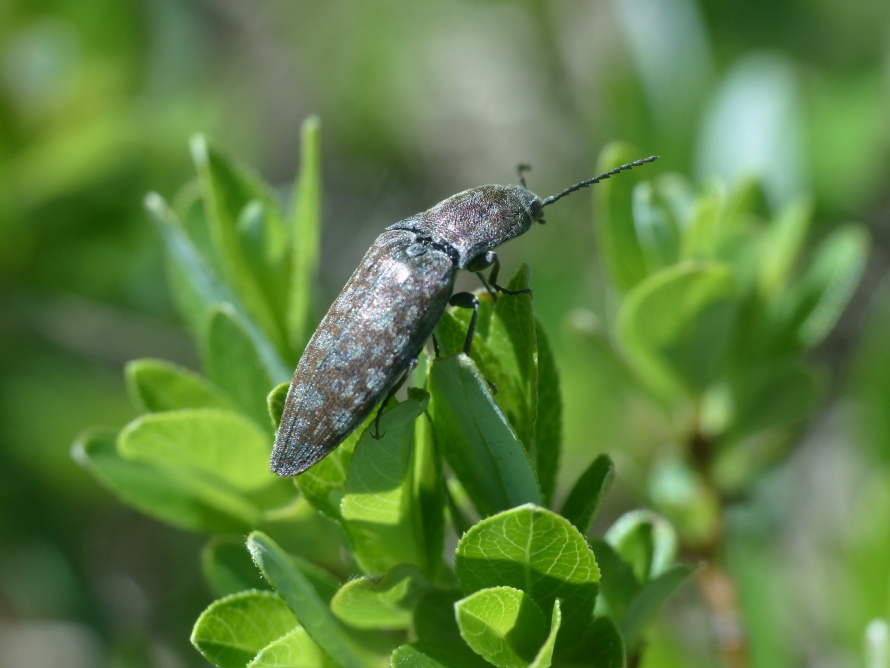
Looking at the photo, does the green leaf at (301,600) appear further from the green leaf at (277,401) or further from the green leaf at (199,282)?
the green leaf at (199,282)

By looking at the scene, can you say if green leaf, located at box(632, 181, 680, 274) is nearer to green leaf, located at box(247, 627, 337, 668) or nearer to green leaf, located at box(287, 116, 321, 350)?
green leaf, located at box(287, 116, 321, 350)

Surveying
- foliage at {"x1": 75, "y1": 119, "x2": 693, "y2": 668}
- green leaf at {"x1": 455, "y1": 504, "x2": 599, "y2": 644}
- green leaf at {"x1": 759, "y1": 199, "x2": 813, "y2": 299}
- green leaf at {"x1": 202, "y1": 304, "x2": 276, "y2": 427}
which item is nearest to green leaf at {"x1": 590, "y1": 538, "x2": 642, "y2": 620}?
foliage at {"x1": 75, "y1": 119, "x2": 693, "y2": 668}

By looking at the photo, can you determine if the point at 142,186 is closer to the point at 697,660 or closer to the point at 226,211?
the point at 226,211

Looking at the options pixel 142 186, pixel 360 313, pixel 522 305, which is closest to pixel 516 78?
pixel 142 186

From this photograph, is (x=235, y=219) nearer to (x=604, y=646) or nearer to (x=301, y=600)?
(x=301, y=600)

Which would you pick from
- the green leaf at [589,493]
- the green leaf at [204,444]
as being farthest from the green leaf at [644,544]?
the green leaf at [204,444]
